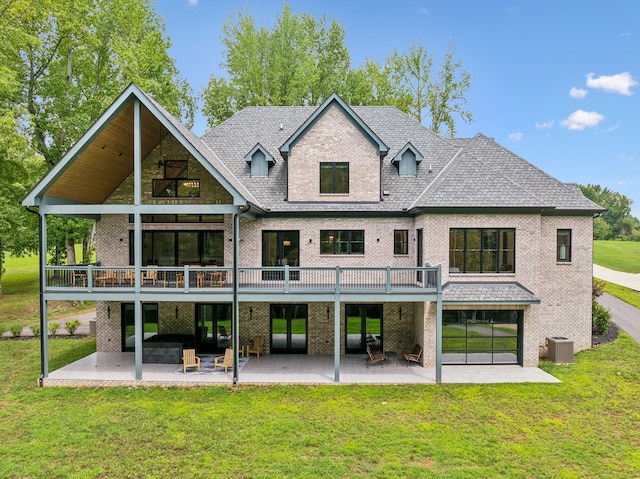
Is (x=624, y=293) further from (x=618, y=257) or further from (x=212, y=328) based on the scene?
(x=212, y=328)

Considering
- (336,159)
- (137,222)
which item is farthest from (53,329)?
(336,159)

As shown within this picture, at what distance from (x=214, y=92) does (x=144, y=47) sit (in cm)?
599

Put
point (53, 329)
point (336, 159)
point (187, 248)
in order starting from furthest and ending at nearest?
point (53, 329)
point (336, 159)
point (187, 248)

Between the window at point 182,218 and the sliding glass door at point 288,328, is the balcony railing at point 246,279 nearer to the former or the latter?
the sliding glass door at point 288,328

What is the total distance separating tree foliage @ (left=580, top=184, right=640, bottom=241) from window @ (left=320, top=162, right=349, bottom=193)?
9272 centimetres

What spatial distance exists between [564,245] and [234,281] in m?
14.5

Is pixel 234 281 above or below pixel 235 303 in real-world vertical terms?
above

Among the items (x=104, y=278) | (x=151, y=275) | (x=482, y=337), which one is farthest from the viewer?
(x=151, y=275)

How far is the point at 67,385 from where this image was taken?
45.2ft

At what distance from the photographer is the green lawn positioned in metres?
47.2

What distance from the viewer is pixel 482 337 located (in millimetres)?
15766

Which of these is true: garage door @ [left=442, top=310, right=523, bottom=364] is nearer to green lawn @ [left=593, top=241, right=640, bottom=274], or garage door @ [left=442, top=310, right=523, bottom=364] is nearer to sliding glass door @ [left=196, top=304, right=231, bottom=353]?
sliding glass door @ [left=196, top=304, right=231, bottom=353]

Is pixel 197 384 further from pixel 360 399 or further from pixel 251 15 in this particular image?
pixel 251 15

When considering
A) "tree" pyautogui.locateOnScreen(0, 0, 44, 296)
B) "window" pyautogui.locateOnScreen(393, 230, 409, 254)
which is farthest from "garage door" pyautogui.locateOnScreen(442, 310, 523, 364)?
"tree" pyautogui.locateOnScreen(0, 0, 44, 296)
